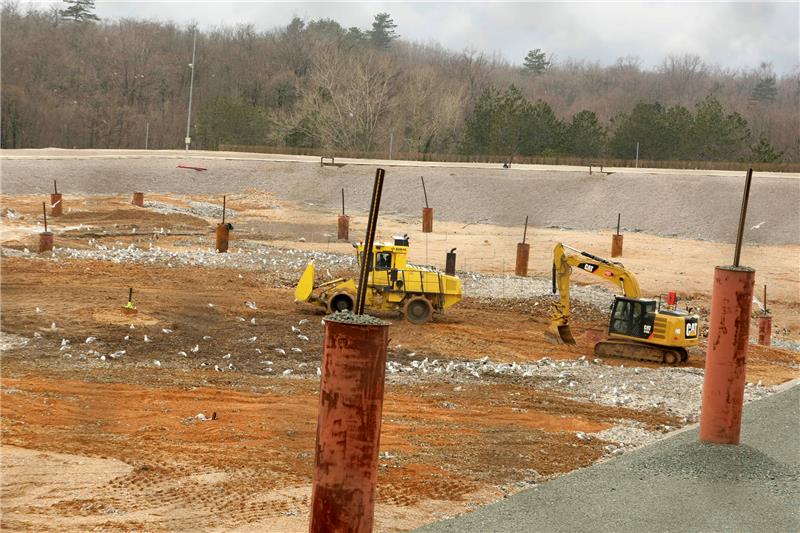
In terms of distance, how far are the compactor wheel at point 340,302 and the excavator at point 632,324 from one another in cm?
566

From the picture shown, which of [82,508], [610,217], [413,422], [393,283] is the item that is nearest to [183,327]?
[393,283]

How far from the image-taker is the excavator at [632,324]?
25375 millimetres

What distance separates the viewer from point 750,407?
16516 mm

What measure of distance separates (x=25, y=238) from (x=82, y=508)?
3026 centimetres

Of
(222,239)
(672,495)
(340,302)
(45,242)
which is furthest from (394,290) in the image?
(672,495)

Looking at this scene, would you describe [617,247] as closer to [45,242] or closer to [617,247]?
[617,247]

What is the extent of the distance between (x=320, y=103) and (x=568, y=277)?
7052 cm

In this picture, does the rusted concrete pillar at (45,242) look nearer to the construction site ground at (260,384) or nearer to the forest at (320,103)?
the construction site ground at (260,384)

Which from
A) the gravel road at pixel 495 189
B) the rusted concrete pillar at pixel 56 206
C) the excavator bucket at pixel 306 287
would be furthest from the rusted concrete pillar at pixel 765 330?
the rusted concrete pillar at pixel 56 206

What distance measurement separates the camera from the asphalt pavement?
10.7 meters

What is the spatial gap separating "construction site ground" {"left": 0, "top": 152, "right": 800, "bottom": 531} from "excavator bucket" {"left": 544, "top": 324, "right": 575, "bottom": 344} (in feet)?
1.18

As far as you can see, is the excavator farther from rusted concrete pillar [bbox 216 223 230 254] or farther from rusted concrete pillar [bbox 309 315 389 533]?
rusted concrete pillar [bbox 309 315 389 533]

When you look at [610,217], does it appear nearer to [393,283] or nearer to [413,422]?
[393,283]

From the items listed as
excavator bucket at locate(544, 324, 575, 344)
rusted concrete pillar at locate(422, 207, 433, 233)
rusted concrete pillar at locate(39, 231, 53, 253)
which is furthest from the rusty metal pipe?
rusted concrete pillar at locate(39, 231, 53, 253)
